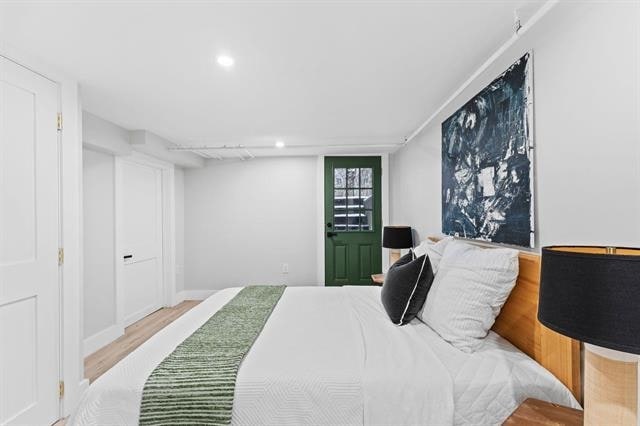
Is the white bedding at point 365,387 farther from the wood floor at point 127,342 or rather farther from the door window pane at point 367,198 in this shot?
the door window pane at point 367,198

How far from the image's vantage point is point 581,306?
2.31 feet

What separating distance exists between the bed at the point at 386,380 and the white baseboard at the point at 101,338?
2.16 meters

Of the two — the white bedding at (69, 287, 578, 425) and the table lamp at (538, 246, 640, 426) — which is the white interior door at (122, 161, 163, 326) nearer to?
the white bedding at (69, 287, 578, 425)

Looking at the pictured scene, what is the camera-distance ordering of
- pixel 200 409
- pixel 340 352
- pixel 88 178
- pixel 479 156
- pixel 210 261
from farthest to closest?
pixel 210 261, pixel 88 178, pixel 479 156, pixel 340 352, pixel 200 409

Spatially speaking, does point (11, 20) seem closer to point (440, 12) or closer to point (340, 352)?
point (440, 12)

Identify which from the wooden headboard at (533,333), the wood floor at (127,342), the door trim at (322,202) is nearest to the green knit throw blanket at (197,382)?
the wooden headboard at (533,333)

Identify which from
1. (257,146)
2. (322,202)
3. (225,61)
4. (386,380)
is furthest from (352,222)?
(386,380)

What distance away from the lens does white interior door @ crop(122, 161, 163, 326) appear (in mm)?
3805

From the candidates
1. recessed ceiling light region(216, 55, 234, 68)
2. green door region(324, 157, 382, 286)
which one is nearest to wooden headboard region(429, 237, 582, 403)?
recessed ceiling light region(216, 55, 234, 68)

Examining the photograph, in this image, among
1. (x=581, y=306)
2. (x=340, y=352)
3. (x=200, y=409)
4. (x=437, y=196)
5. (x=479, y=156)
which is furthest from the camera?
(x=437, y=196)

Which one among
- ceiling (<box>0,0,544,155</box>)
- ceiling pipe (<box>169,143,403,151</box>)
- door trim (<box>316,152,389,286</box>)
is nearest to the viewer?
ceiling (<box>0,0,544,155</box>)

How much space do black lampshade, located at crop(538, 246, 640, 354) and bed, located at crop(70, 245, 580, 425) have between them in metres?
0.65

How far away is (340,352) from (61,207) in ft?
7.01

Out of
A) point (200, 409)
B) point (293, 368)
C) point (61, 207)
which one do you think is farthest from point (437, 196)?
point (61, 207)
